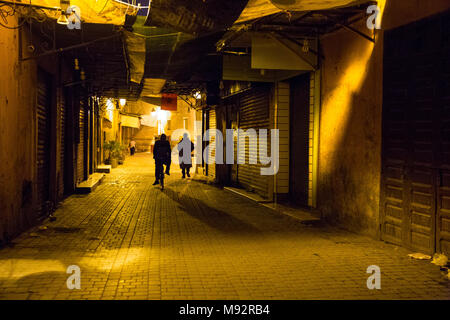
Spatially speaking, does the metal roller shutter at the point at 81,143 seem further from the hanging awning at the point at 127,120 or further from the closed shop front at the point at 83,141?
the hanging awning at the point at 127,120

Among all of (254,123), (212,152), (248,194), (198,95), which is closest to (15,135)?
(248,194)

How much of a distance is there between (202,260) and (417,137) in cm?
397

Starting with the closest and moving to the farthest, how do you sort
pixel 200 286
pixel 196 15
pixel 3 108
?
pixel 200 286 → pixel 196 15 → pixel 3 108

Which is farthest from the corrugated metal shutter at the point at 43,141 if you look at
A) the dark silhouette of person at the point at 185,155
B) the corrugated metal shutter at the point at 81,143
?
the dark silhouette of person at the point at 185,155

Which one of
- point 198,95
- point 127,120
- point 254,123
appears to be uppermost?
point 198,95

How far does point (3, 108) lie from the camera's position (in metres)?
6.66

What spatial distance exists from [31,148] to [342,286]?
6.47 m

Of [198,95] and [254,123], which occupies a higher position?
[198,95]

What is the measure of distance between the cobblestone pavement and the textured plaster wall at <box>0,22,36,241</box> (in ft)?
1.71

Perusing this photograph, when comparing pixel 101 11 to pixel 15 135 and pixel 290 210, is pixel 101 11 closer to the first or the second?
pixel 15 135

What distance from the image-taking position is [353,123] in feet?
27.1

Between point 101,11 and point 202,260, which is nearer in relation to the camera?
point 202,260
